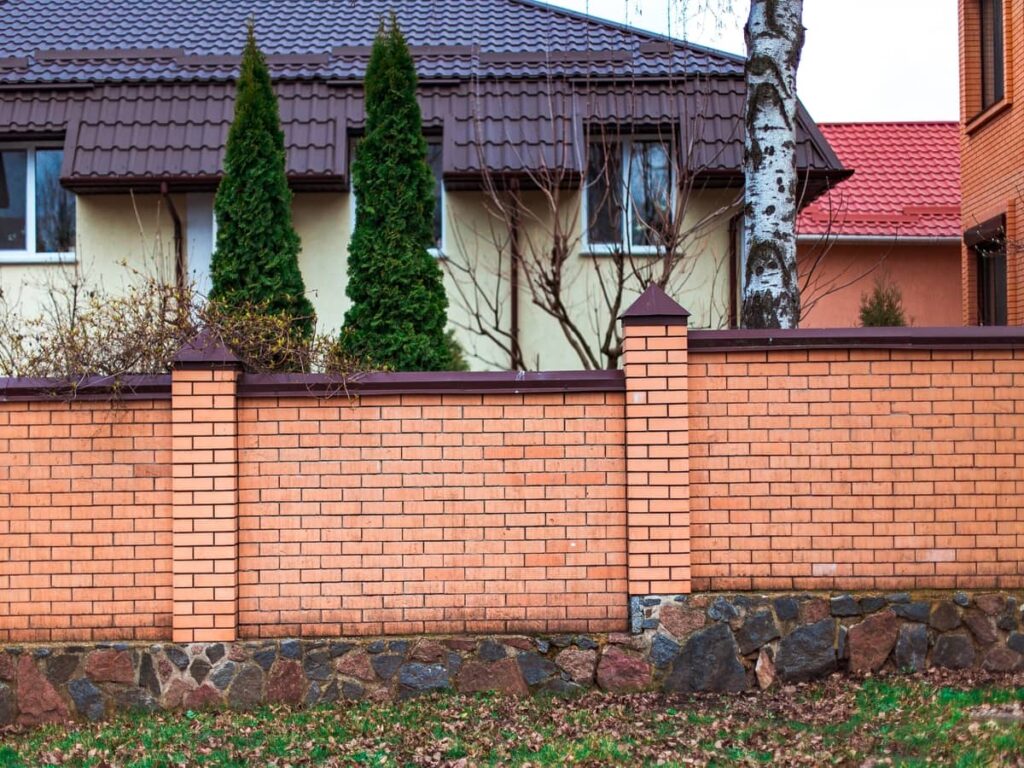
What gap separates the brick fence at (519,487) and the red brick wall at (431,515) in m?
0.01

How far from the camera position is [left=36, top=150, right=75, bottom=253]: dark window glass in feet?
38.3

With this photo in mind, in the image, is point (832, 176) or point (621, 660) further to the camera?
point (832, 176)

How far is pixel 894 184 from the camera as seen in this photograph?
18.2 m

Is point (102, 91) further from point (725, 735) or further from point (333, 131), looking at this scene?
point (725, 735)

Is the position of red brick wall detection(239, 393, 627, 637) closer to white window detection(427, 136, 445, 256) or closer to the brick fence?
the brick fence

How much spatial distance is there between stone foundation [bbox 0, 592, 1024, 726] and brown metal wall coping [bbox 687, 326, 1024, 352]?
1461mm

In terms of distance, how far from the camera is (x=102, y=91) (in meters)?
11.4

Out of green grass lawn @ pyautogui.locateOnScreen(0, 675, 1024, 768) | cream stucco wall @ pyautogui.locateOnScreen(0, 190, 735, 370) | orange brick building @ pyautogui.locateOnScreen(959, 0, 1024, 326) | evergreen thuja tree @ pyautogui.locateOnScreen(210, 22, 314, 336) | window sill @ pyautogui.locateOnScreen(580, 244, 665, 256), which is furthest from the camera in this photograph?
orange brick building @ pyautogui.locateOnScreen(959, 0, 1024, 326)

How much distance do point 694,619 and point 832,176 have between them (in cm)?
612

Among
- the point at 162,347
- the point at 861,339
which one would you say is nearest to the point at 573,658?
the point at 861,339

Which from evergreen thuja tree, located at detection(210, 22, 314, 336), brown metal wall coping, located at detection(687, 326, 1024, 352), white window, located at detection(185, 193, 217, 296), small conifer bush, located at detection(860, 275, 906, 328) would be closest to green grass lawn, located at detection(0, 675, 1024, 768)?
brown metal wall coping, located at detection(687, 326, 1024, 352)

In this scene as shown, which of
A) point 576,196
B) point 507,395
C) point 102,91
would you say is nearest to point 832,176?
point 576,196

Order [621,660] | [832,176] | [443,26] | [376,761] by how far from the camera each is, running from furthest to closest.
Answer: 1. [443,26]
2. [832,176]
3. [621,660]
4. [376,761]

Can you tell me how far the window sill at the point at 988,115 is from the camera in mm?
12422
